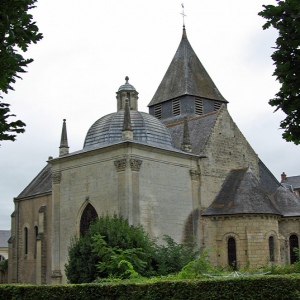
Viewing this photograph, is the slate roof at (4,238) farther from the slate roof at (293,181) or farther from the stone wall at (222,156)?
the stone wall at (222,156)

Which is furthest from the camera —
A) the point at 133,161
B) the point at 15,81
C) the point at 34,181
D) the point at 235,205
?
the point at 34,181

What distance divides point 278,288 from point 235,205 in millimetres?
15509

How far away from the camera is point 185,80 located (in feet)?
128

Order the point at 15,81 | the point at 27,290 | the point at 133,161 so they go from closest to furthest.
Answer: the point at 15,81 → the point at 27,290 → the point at 133,161

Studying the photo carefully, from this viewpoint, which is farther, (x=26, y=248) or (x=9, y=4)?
(x=26, y=248)

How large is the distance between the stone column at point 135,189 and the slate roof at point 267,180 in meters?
9.68

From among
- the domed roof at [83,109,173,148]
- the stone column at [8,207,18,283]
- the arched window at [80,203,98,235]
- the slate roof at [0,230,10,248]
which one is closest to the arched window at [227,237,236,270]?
the domed roof at [83,109,173,148]

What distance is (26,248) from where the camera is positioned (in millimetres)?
37156

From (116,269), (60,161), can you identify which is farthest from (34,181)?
(116,269)

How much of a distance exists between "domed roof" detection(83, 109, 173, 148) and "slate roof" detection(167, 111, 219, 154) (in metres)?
1.86

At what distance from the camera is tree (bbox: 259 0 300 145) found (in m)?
10.3

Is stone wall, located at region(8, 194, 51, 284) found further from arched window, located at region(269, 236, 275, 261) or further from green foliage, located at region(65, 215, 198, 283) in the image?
arched window, located at region(269, 236, 275, 261)

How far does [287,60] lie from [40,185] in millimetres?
29794

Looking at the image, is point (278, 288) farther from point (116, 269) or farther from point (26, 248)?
point (26, 248)
